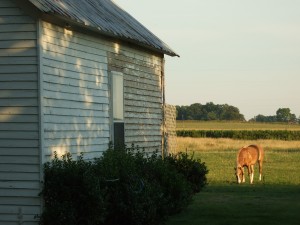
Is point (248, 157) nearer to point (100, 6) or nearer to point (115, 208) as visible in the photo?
point (100, 6)

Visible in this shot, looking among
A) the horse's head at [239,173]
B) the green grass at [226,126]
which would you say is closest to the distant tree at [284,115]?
the green grass at [226,126]

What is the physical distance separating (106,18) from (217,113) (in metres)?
119

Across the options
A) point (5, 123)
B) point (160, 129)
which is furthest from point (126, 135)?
point (5, 123)

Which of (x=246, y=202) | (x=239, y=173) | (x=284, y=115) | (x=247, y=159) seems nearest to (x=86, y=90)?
(x=246, y=202)

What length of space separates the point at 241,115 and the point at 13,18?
436 feet

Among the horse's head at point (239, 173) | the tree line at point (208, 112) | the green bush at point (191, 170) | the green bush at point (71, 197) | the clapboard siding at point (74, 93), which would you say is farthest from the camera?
the tree line at point (208, 112)

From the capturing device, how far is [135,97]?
20438mm

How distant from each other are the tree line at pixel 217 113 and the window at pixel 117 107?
10215 centimetres

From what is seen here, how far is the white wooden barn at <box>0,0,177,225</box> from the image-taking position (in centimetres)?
1402

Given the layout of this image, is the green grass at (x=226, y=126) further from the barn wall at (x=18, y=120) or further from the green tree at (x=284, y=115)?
the barn wall at (x=18, y=120)

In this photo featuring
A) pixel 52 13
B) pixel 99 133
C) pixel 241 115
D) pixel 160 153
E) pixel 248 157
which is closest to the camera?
pixel 52 13

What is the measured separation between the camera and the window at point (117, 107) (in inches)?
728

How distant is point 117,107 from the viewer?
1891cm

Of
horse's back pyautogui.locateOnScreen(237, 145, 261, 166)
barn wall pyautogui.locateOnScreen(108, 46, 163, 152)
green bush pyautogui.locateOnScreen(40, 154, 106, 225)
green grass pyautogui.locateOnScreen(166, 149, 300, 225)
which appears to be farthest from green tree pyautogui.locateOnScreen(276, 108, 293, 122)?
green bush pyautogui.locateOnScreen(40, 154, 106, 225)
